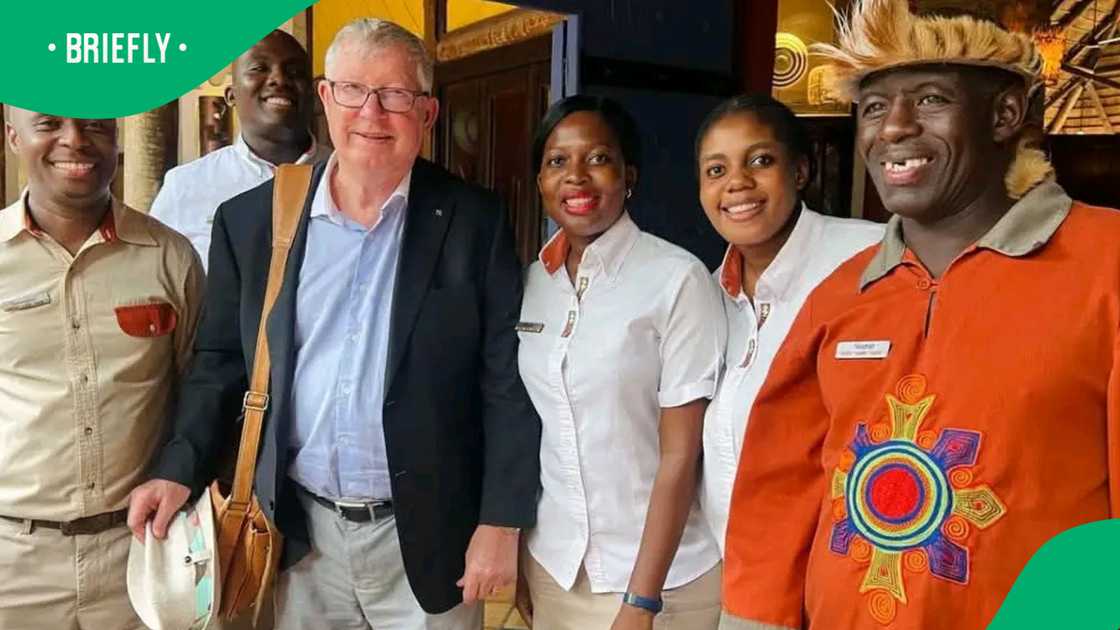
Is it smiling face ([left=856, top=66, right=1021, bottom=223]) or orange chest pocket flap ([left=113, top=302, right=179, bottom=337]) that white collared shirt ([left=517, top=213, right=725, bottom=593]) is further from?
orange chest pocket flap ([left=113, top=302, right=179, bottom=337])

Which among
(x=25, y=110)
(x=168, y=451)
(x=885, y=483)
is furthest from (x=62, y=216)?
(x=885, y=483)

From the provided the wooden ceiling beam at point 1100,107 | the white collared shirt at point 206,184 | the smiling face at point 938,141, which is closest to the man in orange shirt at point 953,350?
the smiling face at point 938,141

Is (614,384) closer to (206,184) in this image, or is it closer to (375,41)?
(375,41)

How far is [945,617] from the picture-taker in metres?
1.42

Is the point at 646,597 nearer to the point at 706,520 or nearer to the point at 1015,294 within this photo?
the point at 706,520

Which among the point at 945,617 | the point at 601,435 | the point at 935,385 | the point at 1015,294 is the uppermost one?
the point at 1015,294

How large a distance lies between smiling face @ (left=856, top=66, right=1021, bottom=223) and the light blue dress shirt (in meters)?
1.04

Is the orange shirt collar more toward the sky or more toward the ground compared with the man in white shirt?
more toward the ground

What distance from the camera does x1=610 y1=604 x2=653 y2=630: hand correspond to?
1938 millimetres

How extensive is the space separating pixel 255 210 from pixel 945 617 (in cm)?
156

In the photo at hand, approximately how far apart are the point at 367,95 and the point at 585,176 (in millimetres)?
473

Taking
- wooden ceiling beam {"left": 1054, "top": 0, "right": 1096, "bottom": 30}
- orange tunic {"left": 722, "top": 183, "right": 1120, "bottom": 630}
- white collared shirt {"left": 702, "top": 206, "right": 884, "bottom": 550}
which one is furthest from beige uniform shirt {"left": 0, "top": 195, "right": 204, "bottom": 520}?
wooden ceiling beam {"left": 1054, "top": 0, "right": 1096, "bottom": 30}

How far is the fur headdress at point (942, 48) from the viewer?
141 centimetres

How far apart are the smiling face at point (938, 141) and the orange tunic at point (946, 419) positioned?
8 cm
